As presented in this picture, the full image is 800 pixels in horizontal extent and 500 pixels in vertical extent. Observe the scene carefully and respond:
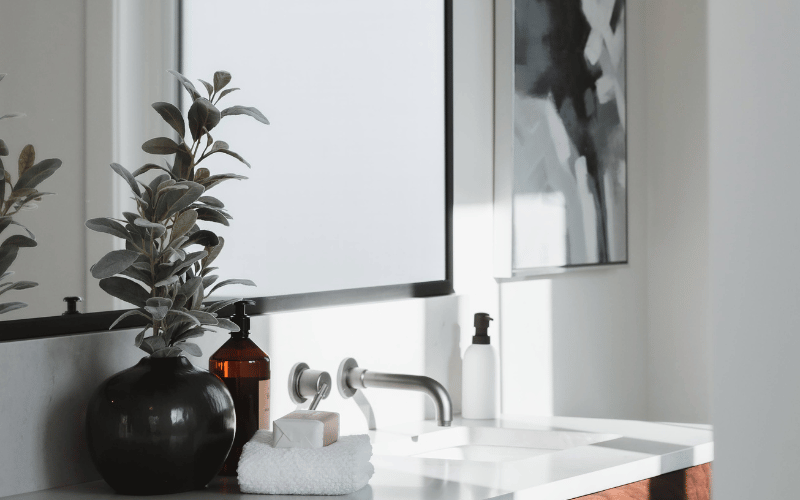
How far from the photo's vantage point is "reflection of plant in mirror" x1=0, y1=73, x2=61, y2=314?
3.34 ft

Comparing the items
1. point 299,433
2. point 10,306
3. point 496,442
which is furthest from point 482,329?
point 10,306

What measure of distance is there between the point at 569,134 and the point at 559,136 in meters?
0.05

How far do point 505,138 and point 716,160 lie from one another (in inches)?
55.8

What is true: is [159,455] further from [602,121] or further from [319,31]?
[602,121]

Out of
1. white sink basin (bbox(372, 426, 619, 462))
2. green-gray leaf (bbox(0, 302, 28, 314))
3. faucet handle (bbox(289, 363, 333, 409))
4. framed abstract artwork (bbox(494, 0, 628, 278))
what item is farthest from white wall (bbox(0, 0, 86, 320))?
framed abstract artwork (bbox(494, 0, 628, 278))

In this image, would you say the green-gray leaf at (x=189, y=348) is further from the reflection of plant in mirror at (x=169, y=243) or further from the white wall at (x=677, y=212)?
the white wall at (x=677, y=212)

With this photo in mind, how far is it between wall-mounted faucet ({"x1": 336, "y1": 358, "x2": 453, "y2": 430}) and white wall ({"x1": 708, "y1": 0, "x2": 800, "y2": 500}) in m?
0.91

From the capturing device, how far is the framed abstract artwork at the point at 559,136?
1.84 metres

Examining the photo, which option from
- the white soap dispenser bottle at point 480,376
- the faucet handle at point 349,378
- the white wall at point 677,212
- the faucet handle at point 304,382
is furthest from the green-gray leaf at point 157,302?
the white wall at point 677,212

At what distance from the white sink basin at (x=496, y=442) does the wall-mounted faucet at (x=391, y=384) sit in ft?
0.43

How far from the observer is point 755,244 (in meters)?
0.43

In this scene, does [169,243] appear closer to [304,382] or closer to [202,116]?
[202,116]

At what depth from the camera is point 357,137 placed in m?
1.57

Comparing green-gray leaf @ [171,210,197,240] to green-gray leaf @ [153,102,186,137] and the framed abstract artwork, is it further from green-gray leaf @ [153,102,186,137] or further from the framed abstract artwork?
the framed abstract artwork
